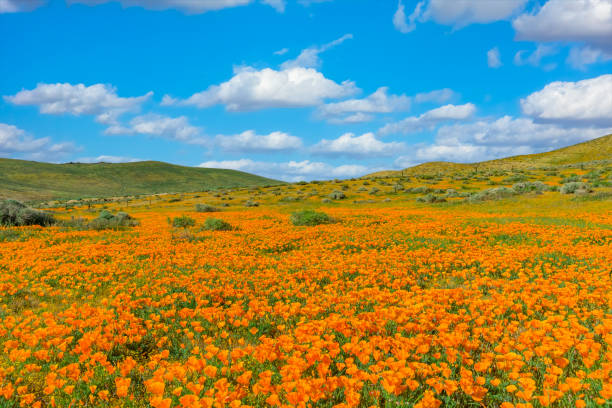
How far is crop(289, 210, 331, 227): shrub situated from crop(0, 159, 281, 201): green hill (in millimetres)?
99357

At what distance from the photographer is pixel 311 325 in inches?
180

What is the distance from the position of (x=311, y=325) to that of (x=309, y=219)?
14144 mm

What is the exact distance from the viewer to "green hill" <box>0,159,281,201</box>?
360 feet

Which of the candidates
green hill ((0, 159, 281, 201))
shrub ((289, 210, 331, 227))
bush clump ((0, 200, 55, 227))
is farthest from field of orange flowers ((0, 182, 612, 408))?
green hill ((0, 159, 281, 201))

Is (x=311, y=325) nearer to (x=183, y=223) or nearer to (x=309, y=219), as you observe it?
(x=309, y=219)

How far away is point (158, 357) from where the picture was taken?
13.3ft

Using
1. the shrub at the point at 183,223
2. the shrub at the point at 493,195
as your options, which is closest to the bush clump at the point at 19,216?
the shrub at the point at 183,223

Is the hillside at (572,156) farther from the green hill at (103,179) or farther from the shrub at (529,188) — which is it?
the green hill at (103,179)

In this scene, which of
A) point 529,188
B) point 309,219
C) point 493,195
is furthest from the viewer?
point 529,188

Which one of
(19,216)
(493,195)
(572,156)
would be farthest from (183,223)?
(572,156)

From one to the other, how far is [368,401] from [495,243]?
1019 centimetres

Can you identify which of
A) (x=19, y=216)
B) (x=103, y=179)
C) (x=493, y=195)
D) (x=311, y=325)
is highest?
(x=103, y=179)

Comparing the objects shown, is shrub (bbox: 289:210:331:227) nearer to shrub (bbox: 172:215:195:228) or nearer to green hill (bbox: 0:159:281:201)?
shrub (bbox: 172:215:195:228)

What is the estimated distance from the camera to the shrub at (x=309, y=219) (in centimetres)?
1862
